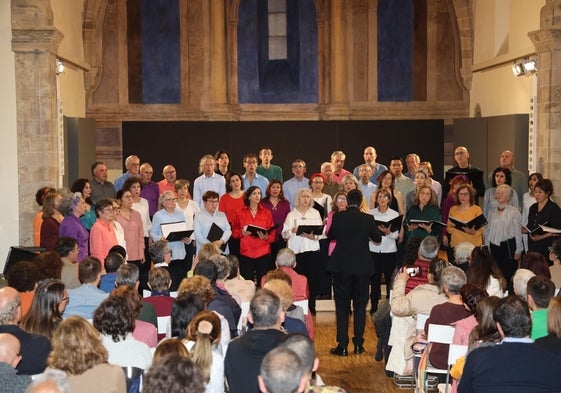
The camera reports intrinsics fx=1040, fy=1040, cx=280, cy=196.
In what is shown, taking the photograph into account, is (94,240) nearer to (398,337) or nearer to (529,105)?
(398,337)

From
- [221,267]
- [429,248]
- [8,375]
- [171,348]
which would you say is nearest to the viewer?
[8,375]

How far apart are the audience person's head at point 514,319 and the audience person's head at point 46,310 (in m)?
2.59

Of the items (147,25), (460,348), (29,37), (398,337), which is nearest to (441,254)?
(398,337)

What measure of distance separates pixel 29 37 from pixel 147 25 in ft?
15.5

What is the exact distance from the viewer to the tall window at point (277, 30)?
55.3 ft

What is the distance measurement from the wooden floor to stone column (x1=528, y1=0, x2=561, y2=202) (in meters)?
3.35

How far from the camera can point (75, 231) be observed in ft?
30.9

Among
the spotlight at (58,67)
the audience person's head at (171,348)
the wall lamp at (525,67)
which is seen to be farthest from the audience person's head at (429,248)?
the spotlight at (58,67)

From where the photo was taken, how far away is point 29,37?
12039 millimetres

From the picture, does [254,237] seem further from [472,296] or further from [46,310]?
[46,310]

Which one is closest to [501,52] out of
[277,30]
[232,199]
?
[277,30]

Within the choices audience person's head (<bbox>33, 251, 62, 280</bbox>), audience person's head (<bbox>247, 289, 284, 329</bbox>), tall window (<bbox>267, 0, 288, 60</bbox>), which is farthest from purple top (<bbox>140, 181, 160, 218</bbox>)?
audience person's head (<bbox>247, 289, 284, 329</bbox>)

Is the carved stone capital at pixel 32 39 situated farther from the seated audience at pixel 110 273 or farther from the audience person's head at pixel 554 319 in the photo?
the audience person's head at pixel 554 319

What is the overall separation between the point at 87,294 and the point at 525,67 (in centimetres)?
761
